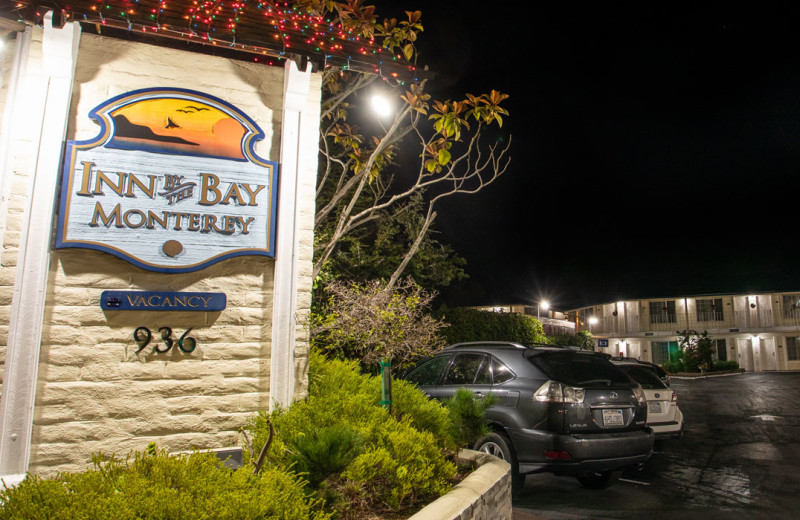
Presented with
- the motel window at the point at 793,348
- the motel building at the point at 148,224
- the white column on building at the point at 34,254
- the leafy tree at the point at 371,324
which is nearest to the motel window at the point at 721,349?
the motel window at the point at 793,348

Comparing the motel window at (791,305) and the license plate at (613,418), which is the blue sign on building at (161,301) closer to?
the license plate at (613,418)

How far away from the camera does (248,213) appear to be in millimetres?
4477

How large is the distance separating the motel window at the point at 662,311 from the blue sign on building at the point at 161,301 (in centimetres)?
4825

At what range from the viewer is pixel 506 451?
588cm

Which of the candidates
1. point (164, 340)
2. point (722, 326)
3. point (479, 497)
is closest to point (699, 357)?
point (722, 326)

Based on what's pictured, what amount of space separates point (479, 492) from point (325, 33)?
158 inches

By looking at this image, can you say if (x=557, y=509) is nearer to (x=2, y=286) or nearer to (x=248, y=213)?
(x=248, y=213)

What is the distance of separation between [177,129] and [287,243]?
50.4 inches

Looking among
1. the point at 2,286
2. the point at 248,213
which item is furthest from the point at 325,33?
the point at 2,286

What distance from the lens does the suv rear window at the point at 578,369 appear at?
232 inches

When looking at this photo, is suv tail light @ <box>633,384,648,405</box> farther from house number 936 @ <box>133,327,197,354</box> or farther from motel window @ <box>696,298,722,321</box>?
motel window @ <box>696,298,722,321</box>

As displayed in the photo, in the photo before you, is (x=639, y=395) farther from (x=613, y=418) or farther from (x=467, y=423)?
(x=467, y=423)

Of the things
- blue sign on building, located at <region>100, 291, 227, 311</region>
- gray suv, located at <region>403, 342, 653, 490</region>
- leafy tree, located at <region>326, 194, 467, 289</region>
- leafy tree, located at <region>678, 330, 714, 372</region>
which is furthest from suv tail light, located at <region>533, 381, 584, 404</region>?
leafy tree, located at <region>678, 330, 714, 372</region>

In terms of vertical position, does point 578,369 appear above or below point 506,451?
above
